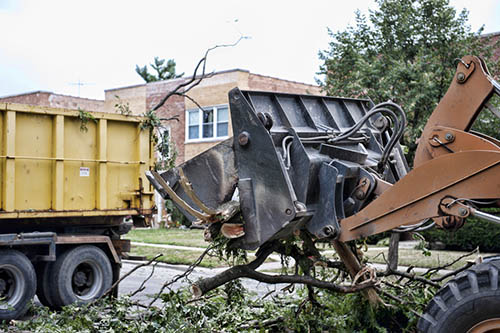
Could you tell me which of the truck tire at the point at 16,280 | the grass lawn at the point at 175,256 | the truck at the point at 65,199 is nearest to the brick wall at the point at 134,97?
the grass lawn at the point at 175,256

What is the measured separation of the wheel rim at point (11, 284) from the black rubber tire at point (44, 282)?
0.65 m

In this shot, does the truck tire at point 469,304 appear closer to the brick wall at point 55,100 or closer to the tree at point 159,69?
the brick wall at point 55,100

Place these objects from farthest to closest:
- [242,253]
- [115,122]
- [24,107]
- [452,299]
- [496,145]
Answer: [115,122]
[24,107]
[242,253]
[496,145]
[452,299]

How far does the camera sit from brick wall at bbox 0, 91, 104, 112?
34562 millimetres

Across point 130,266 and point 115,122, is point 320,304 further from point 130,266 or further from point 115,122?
point 130,266

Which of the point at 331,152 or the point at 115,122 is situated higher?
the point at 115,122

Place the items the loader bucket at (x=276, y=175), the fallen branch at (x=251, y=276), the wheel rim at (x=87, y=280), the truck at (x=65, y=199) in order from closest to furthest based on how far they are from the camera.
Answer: the loader bucket at (x=276, y=175), the fallen branch at (x=251, y=276), the truck at (x=65, y=199), the wheel rim at (x=87, y=280)

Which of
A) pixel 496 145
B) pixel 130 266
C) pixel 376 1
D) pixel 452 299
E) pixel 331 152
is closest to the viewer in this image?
pixel 452 299

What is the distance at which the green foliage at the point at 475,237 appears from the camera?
1680cm

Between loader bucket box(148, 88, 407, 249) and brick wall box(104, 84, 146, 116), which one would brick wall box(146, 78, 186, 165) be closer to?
brick wall box(104, 84, 146, 116)

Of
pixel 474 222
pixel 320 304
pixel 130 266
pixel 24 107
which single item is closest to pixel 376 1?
pixel 474 222

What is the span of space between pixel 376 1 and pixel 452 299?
49.9ft

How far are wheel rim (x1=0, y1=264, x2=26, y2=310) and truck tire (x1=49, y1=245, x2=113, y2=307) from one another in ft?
2.13

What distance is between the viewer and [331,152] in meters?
5.74
